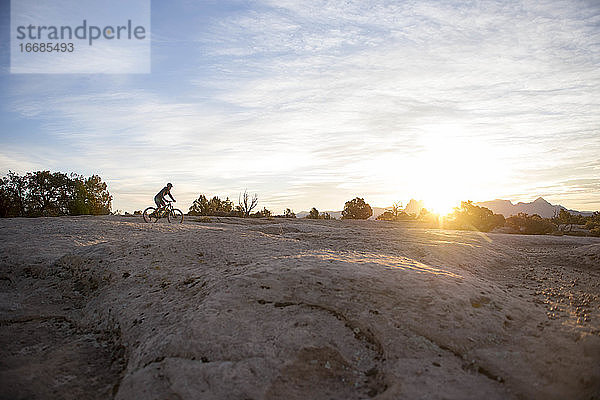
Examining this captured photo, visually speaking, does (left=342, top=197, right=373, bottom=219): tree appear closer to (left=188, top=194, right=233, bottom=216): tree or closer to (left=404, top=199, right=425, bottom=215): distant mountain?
(left=404, top=199, right=425, bottom=215): distant mountain

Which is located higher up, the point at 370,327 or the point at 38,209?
the point at 38,209

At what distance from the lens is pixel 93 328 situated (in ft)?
17.4

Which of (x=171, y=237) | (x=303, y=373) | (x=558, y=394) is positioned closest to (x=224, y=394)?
Answer: (x=303, y=373)

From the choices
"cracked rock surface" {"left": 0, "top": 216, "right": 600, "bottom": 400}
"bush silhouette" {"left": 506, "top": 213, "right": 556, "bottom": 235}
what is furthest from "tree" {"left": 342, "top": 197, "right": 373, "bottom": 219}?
"cracked rock surface" {"left": 0, "top": 216, "right": 600, "bottom": 400}

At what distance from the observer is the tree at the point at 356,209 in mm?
40188

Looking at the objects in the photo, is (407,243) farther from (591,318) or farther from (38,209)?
(38,209)

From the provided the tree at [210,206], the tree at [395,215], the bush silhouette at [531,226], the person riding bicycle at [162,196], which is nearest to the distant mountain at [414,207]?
the tree at [395,215]

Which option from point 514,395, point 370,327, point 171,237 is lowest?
point 514,395

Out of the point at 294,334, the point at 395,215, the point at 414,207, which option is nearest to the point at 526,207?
the point at 414,207

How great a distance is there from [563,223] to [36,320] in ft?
139

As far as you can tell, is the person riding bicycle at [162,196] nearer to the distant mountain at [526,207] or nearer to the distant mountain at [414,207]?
the distant mountain at [414,207]

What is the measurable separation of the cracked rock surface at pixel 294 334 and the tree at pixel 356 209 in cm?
3315

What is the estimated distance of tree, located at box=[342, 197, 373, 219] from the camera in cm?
4019

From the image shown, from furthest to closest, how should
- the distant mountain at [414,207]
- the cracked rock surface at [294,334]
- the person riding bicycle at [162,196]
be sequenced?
the distant mountain at [414,207]
the person riding bicycle at [162,196]
the cracked rock surface at [294,334]
